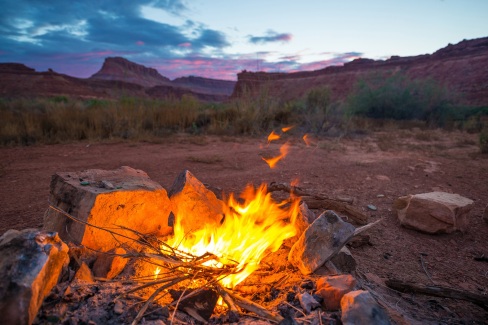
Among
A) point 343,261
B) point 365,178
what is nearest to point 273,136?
point 365,178

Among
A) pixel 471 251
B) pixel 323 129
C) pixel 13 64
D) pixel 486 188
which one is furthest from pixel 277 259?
pixel 13 64

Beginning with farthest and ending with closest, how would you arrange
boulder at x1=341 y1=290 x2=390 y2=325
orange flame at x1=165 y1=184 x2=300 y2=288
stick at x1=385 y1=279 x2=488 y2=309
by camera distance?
orange flame at x1=165 y1=184 x2=300 y2=288 → stick at x1=385 y1=279 x2=488 y2=309 → boulder at x1=341 y1=290 x2=390 y2=325

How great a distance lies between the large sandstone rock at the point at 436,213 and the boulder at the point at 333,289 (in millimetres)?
1942

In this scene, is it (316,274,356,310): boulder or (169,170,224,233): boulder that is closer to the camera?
(316,274,356,310): boulder

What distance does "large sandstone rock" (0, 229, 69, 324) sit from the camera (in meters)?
1.25

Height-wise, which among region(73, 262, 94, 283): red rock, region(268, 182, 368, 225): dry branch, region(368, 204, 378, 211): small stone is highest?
region(73, 262, 94, 283): red rock

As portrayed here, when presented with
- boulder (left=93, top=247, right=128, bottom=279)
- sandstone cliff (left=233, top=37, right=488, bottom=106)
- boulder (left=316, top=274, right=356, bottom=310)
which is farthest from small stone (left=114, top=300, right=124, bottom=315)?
sandstone cliff (left=233, top=37, right=488, bottom=106)

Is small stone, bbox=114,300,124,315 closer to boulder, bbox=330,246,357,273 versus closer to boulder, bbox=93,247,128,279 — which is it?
boulder, bbox=93,247,128,279

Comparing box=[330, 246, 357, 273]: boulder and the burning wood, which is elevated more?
the burning wood

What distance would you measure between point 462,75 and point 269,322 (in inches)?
1633

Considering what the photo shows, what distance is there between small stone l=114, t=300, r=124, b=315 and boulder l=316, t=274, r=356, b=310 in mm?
999

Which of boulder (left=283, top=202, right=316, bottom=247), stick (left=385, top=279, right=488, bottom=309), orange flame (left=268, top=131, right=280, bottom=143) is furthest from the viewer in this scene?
orange flame (left=268, top=131, right=280, bottom=143)

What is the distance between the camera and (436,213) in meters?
3.12

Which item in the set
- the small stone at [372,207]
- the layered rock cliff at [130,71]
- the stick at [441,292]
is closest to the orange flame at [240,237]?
the stick at [441,292]
